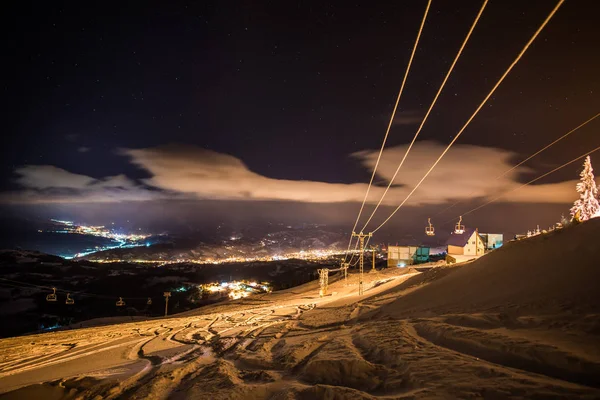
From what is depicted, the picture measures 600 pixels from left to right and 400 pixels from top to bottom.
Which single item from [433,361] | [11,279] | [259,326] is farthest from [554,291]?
[11,279]

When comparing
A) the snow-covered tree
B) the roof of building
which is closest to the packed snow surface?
the snow-covered tree

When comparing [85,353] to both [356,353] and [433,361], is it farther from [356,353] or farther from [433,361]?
[433,361]

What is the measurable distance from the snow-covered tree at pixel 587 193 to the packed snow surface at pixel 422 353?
34.5m

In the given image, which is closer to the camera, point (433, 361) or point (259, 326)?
point (433, 361)

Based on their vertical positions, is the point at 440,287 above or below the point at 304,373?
above

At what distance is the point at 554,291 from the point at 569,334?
3.92 metres

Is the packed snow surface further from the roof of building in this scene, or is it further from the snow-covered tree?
the roof of building

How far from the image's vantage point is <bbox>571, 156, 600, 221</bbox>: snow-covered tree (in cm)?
4088

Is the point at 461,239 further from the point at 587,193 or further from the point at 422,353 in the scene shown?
the point at 422,353

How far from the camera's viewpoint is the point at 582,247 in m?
12.4

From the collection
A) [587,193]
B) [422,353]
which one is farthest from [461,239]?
[422,353]

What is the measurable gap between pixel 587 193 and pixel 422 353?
4832 centimetres

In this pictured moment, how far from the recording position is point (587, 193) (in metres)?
41.9

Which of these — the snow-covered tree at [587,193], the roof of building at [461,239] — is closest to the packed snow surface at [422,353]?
the snow-covered tree at [587,193]
